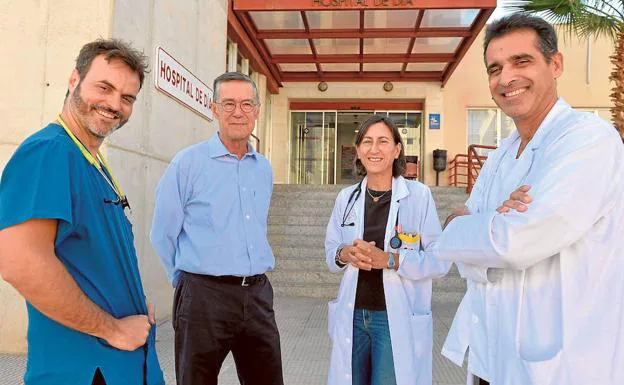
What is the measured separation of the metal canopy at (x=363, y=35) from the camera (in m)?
9.99

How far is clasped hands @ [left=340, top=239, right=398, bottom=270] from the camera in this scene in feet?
8.18

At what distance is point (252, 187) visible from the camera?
2.84 meters

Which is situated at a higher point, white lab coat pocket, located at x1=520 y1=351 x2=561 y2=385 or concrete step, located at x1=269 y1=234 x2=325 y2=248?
white lab coat pocket, located at x1=520 y1=351 x2=561 y2=385

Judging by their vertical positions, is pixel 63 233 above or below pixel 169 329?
above

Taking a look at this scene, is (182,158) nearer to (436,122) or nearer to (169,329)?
(169,329)

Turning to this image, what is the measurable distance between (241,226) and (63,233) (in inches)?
53.9

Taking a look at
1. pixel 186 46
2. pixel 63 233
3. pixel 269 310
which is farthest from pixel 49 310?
pixel 186 46

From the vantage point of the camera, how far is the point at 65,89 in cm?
443

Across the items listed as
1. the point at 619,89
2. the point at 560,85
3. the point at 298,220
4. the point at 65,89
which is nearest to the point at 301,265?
the point at 298,220

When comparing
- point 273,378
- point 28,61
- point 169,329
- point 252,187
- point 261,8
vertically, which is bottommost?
point 169,329

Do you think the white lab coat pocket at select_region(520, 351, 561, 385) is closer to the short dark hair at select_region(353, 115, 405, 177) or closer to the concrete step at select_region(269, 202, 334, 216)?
the short dark hair at select_region(353, 115, 405, 177)

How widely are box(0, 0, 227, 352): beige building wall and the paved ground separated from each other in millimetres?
568

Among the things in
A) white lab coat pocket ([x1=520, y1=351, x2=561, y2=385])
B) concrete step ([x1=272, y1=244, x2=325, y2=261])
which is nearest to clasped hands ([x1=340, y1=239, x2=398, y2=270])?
white lab coat pocket ([x1=520, y1=351, x2=561, y2=385])

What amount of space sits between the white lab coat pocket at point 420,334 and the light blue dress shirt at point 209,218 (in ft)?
2.91
